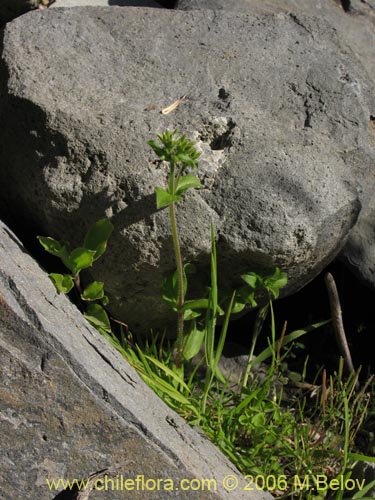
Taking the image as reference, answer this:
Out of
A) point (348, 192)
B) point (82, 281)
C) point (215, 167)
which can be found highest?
point (348, 192)

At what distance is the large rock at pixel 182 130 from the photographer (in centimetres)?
228

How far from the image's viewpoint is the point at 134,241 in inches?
90.0

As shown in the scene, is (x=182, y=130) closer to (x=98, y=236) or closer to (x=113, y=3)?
(x=98, y=236)

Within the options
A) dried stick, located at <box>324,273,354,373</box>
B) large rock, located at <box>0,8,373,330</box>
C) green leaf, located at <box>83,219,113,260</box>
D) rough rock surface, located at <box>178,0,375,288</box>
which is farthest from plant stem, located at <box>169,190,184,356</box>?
rough rock surface, located at <box>178,0,375,288</box>

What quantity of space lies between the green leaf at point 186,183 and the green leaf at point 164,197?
1.9 inches

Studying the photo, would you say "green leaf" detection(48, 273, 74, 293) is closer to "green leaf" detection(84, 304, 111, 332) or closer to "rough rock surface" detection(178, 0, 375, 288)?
"green leaf" detection(84, 304, 111, 332)

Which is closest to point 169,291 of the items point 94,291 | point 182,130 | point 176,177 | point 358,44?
point 94,291

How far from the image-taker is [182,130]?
2340 mm

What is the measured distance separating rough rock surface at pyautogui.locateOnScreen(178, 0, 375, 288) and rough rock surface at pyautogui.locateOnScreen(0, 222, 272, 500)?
1.05m

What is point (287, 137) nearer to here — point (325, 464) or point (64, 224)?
point (64, 224)

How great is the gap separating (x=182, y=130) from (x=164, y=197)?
0.36 m

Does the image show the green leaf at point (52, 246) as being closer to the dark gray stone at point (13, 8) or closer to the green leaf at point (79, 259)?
the green leaf at point (79, 259)

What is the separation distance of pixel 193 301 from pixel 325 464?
74 centimetres

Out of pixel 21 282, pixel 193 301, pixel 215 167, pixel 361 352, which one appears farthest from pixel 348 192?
pixel 21 282
